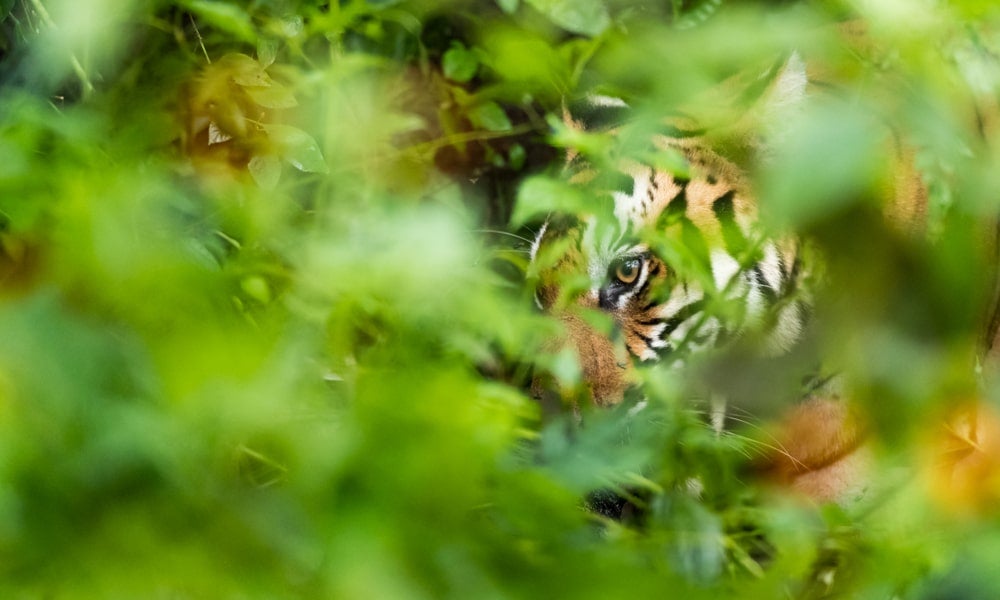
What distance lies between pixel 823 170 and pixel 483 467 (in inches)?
5.9

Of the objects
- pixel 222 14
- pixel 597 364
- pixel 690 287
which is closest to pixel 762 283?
pixel 690 287

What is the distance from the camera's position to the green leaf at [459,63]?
4.87 feet

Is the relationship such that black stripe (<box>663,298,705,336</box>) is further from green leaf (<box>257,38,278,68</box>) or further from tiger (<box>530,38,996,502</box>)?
green leaf (<box>257,38,278,68</box>)

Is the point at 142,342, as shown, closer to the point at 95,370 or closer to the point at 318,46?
the point at 95,370

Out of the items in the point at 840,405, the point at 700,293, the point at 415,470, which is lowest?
the point at 700,293

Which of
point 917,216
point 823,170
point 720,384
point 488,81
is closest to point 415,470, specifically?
point 823,170

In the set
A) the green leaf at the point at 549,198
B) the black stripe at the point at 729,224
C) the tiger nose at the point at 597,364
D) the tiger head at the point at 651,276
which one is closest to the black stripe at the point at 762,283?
the tiger head at the point at 651,276

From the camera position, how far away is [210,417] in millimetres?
217

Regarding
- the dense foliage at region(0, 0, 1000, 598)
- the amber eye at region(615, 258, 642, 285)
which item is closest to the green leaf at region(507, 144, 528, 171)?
the amber eye at region(615, 258, 642, 285)

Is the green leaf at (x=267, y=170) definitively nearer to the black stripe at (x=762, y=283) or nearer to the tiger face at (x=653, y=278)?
the tiger face at (x=653, y=278)

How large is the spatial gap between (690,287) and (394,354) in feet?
3.18

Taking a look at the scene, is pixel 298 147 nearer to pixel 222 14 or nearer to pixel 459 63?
pixel 222 14

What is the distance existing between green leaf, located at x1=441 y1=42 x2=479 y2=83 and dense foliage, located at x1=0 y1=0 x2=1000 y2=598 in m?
0.72

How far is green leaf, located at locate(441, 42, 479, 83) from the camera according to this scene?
4.87 ft
